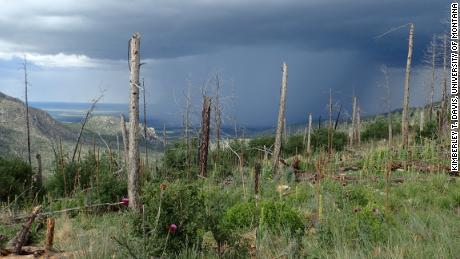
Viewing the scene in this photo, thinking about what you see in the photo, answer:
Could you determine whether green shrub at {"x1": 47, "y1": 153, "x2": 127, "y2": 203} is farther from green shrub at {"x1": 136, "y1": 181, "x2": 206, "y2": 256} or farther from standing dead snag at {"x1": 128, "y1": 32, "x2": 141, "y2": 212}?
green shrub at {"x1": 136, "y1": 181, "x2": 206, "y2": 256}

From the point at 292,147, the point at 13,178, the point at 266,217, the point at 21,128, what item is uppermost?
the point at 266,217

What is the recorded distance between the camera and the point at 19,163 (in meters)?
16.7

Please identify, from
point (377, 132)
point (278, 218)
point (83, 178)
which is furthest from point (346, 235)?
point (377, 132)

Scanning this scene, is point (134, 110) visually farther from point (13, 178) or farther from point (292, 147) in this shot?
point (292, 147)

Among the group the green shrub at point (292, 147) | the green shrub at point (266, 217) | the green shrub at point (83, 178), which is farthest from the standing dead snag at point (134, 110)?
the green shrub at point (292, 147)

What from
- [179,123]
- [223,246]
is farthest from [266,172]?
[179,123]

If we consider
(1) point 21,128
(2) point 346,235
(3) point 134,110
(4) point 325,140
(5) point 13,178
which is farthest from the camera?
(1) point 21,128

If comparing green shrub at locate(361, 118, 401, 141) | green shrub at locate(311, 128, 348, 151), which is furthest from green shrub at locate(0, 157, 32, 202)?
green shrub at locate(361, 118, 401, 141)

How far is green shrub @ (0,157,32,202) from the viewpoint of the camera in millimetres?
14695

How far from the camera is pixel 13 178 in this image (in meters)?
15.0

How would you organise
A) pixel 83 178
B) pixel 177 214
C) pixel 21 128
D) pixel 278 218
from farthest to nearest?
pixel 21 128 < pixel 83 178 < pixel 278 218 < pixel 177 214

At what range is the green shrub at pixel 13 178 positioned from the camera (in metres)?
14.7

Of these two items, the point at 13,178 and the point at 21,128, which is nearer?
the point at 13,178

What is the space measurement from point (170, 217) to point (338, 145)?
2384 cm
